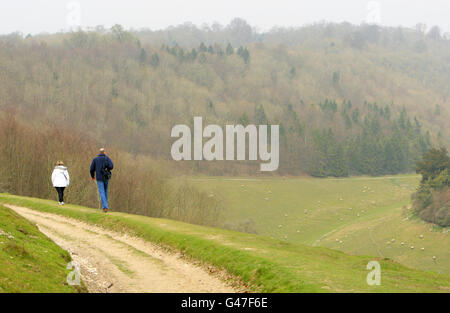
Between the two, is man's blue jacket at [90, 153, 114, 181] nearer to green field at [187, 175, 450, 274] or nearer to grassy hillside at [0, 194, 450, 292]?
grassy hillside at [0, 194, 450, 292]

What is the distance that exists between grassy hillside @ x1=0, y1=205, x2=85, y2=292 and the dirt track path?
3.78 feet

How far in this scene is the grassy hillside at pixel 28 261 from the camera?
463 inches

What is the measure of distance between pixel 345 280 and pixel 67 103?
185 meters

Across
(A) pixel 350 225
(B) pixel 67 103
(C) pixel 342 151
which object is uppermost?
(B) pixel 67 103

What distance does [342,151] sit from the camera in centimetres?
17312

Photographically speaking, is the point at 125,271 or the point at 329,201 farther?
the point at 329,201

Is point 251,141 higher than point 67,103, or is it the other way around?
point 67,103

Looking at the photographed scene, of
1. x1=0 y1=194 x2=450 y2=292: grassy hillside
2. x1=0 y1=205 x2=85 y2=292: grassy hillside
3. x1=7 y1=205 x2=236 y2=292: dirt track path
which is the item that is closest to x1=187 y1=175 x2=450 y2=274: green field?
x1=0 y1=194 x2=450 y2=292: grassy hillside

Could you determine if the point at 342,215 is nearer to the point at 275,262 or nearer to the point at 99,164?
the point at 99,164

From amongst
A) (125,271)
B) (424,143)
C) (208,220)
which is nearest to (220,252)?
(125,271)

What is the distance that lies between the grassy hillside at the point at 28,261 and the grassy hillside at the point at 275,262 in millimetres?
5448

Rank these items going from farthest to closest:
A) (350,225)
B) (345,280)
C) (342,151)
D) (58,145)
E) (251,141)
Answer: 1. (251,141)
2. (342,151)
3. (350,225)
4. (58,145)
5. (345,280)

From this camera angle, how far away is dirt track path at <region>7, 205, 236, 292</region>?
15430 millimetres

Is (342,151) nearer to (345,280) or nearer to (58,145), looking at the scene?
(58,145)
